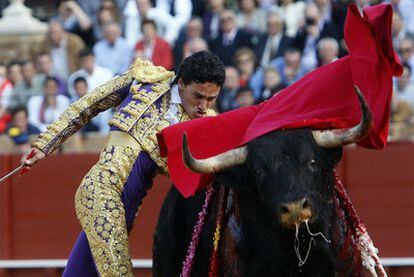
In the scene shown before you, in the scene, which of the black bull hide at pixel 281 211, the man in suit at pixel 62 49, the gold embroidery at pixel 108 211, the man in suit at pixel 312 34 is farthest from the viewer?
the man in suit at pixel 62 49

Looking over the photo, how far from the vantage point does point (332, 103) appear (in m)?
4.64

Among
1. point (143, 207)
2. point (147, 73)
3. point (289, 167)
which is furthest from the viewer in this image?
point (143, 207)

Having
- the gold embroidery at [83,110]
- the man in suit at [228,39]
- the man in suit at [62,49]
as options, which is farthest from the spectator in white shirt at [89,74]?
the gold embroidery at [83,110]

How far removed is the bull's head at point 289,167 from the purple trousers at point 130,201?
32.0 inches

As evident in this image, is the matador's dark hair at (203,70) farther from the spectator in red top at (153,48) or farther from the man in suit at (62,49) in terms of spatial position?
the man in suit at (62,49)

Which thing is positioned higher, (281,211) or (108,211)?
(281,211)

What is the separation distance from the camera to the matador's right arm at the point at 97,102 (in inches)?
211

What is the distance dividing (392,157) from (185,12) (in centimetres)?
191

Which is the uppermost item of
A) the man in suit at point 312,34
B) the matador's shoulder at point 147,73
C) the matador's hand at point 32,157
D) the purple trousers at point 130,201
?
the matador's shoulder at point 147,73

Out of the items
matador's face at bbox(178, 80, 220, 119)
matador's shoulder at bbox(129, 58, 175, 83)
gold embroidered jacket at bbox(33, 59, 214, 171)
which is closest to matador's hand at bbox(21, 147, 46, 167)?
gold embroidered jacket at bbox(33, 59, 214, 171)

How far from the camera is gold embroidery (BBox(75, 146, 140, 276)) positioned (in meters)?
5.17

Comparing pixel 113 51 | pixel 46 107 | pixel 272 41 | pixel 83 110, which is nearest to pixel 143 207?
pixel 46 107

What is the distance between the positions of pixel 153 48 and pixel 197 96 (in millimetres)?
3659

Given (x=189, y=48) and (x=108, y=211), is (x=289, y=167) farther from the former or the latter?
(x=189, y=48)
